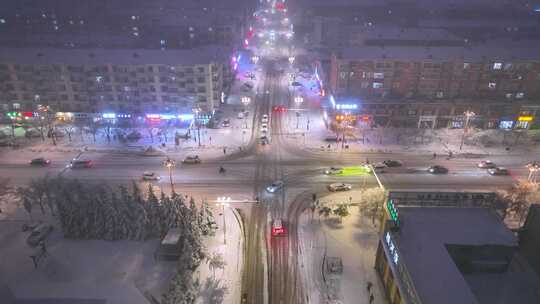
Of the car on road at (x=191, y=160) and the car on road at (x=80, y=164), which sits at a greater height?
the car on road at (x=191, y=160)

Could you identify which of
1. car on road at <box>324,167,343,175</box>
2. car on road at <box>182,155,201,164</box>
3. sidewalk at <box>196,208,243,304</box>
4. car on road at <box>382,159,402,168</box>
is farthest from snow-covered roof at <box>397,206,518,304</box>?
car on road at <box>182,155,201,164</box>

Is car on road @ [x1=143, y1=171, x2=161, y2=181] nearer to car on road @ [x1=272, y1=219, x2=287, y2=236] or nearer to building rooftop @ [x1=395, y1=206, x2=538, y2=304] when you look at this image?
car on road @ [x1=272, y1=219, x2=287, y2=236]

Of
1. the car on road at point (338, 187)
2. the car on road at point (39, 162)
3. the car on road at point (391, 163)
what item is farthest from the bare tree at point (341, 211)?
the car on road at point (39, 162)

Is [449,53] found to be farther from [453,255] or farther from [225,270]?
[225,270]

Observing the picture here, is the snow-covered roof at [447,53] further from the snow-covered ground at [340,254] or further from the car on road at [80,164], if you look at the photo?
the car on road at [80,164]

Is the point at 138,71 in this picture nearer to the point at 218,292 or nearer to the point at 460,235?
the point at 218,292
